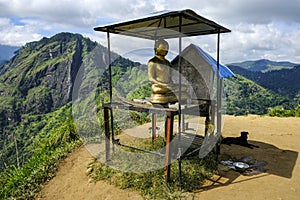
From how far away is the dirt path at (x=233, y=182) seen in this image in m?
3.73

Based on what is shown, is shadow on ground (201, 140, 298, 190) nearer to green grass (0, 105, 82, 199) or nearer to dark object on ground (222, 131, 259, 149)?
dark object on ground (222, 131, 259, 149)

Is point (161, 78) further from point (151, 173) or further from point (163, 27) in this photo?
point (151, 173)

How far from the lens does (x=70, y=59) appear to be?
207 feet

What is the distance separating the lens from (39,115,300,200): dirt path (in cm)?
373

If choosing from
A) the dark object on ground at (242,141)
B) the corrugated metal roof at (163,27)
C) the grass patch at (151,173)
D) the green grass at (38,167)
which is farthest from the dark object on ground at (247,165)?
the green grass at (38,167)

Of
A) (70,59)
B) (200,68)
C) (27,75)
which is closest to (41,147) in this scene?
(200,68)

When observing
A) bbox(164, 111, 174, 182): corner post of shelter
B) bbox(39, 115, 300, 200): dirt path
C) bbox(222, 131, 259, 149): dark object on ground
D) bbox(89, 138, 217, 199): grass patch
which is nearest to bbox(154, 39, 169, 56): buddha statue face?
bbox(164, 111, 174, 182): corner post of shelter

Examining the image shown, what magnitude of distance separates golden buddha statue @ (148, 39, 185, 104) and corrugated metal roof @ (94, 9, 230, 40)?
0.52 meters

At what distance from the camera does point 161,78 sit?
12.8ft

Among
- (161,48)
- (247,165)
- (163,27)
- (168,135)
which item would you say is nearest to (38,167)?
(168,135)

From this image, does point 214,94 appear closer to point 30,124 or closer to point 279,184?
point 279,184

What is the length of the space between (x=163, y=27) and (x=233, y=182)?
3.21 m

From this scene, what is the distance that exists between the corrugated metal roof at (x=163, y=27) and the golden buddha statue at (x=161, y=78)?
520mm

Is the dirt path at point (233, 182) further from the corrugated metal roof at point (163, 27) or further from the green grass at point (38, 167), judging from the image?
the corrugated metal roof at point (163, 27)
